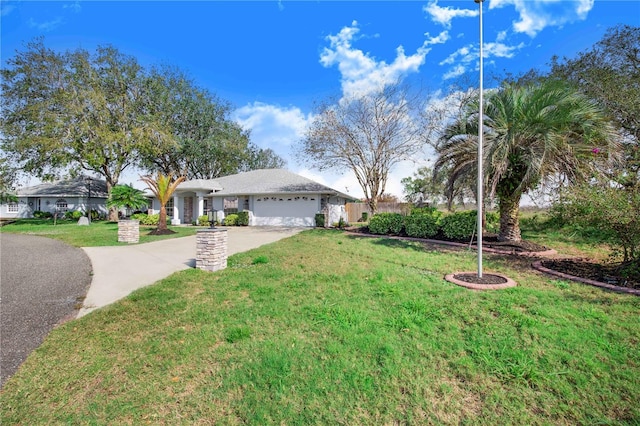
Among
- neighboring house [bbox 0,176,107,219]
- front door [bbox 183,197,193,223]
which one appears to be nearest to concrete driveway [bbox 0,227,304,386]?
front door [bbox 183,197,193,223]

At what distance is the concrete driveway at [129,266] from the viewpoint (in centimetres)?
514

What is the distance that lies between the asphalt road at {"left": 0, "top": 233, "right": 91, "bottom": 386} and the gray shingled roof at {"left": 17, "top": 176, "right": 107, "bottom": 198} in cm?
2549

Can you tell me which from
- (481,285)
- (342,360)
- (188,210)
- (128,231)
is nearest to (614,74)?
(481,285)

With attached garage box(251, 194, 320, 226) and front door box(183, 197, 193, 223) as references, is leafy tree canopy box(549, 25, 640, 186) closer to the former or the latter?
attached garage box(251, 194, 320, 226)

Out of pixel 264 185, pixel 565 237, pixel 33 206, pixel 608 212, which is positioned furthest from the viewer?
pixel 33 206

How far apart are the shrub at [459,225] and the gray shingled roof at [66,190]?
3443 cm

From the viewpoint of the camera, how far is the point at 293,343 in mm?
3250

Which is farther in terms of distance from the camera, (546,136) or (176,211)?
(176,211)

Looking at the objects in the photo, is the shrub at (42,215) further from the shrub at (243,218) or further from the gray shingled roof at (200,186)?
the shrub at (243,218)

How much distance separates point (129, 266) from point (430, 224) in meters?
10.6

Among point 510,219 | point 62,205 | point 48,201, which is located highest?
point 48,201

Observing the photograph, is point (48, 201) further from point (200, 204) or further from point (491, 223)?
point (491, 223)

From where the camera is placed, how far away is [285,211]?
2012 cm

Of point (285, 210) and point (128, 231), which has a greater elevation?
point (285, 210)
